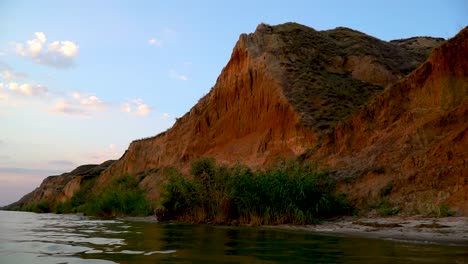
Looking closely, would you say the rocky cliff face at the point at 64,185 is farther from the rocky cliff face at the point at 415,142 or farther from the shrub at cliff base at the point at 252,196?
the rocky cliff face at the point at 415,142

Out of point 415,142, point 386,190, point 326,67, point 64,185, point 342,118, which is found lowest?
point 386,190

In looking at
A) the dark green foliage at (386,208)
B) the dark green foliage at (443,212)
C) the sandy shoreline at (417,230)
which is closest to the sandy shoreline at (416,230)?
the sandy shoreline at (417,230)

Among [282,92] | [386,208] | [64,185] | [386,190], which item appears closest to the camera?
[386,208]

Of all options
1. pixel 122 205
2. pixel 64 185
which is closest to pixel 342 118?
pixel 122 205

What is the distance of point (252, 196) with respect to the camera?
17.3 metres

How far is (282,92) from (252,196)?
1544 cm

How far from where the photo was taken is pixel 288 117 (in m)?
30.2

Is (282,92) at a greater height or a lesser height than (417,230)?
greater

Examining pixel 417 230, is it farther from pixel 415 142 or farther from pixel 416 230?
pixel 415 142

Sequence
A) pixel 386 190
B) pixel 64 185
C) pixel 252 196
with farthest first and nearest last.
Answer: pixel 64 185, pixel 386 190, pixel 252 196

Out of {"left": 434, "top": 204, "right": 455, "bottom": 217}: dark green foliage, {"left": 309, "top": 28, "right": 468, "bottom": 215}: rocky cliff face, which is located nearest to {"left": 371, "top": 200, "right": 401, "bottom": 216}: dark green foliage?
{"left": 309, "top": 28, "right": 468, "bottom": 215}: rocky cliff face

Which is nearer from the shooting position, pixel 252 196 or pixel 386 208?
pixel 252 196

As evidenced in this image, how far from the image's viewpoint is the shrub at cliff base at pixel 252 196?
55.4ft

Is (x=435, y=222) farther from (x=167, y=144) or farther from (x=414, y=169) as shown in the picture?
(x=167, y=144)
